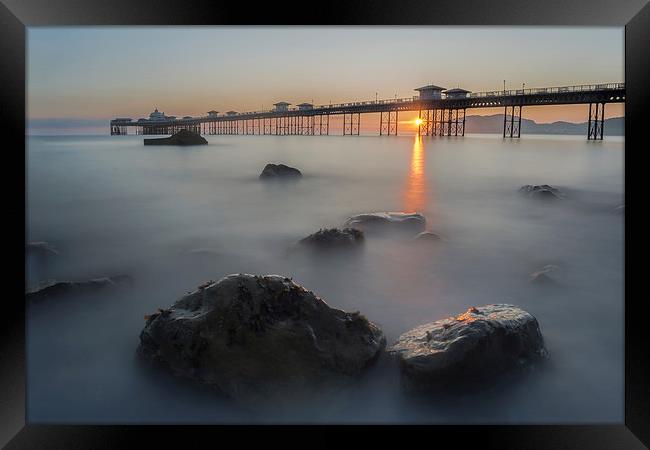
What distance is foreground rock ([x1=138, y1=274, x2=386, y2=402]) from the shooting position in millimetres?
3178

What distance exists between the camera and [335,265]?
19.3 feet

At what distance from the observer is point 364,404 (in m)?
3.47

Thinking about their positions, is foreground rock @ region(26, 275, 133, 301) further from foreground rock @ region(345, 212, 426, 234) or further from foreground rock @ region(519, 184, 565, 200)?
foreground rock @ region(519, 184, 565, 200)

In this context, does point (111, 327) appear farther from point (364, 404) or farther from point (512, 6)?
point (512, 6)

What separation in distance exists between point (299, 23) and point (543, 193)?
24.6 feet

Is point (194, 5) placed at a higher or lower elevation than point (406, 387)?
higher

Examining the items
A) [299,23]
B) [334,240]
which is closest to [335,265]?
[334,240]

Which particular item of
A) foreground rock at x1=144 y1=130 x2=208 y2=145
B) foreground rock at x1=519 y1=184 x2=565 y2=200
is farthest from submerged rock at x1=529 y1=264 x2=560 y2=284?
foreground rock at x1=144 y1=130 x2=208 y2=145

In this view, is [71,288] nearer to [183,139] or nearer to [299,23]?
[299,23]

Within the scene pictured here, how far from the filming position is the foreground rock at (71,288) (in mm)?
4562

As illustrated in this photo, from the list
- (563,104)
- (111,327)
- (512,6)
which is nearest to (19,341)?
(111,327)

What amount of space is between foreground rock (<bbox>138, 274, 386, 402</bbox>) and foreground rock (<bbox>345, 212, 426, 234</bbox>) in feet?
12.0

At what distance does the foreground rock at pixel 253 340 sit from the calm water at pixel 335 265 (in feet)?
0.51

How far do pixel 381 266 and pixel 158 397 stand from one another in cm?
325
